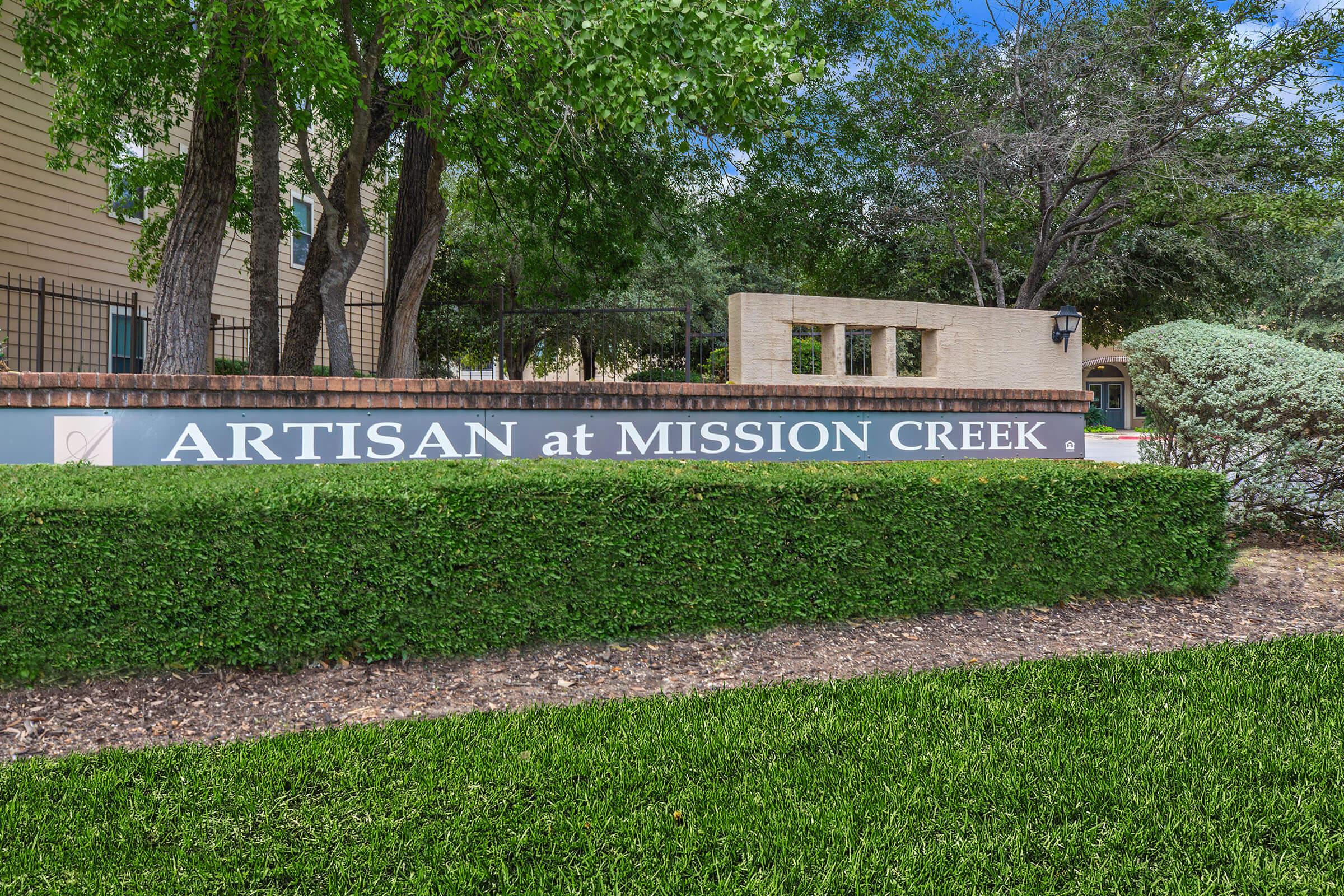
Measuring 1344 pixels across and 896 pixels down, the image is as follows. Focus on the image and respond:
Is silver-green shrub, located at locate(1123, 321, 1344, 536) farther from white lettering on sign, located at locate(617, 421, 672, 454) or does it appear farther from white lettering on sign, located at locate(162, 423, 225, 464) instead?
white lettering on sign, located at locate(162, 423, 225, 464)

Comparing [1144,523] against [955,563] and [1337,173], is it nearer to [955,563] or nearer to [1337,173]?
[955,563]

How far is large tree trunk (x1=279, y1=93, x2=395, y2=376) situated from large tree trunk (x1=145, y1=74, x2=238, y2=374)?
3.71 ft

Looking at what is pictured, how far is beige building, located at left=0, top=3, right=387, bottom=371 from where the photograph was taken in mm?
11148

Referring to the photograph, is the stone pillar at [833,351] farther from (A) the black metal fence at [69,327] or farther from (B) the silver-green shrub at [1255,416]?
(A) the black metal fence at [69,327]

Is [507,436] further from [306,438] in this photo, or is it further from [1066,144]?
[1066,144]

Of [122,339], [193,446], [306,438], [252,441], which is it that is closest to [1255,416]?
[306,438]

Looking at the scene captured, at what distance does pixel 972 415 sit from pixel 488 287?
46.0ft

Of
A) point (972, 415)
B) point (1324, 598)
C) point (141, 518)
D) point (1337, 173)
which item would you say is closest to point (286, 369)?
point (141, 518)

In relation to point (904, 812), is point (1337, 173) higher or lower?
higher

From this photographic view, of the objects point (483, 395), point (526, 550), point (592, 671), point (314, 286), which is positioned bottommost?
point (592, 671)

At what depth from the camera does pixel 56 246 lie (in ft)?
39.1

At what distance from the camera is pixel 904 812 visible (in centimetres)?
251

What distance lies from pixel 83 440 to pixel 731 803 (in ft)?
14.9

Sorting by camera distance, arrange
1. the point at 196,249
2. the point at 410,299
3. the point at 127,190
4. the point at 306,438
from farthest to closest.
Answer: the point at 127,190
the point at 410,299
the point at 196,249
the point at 306,438
